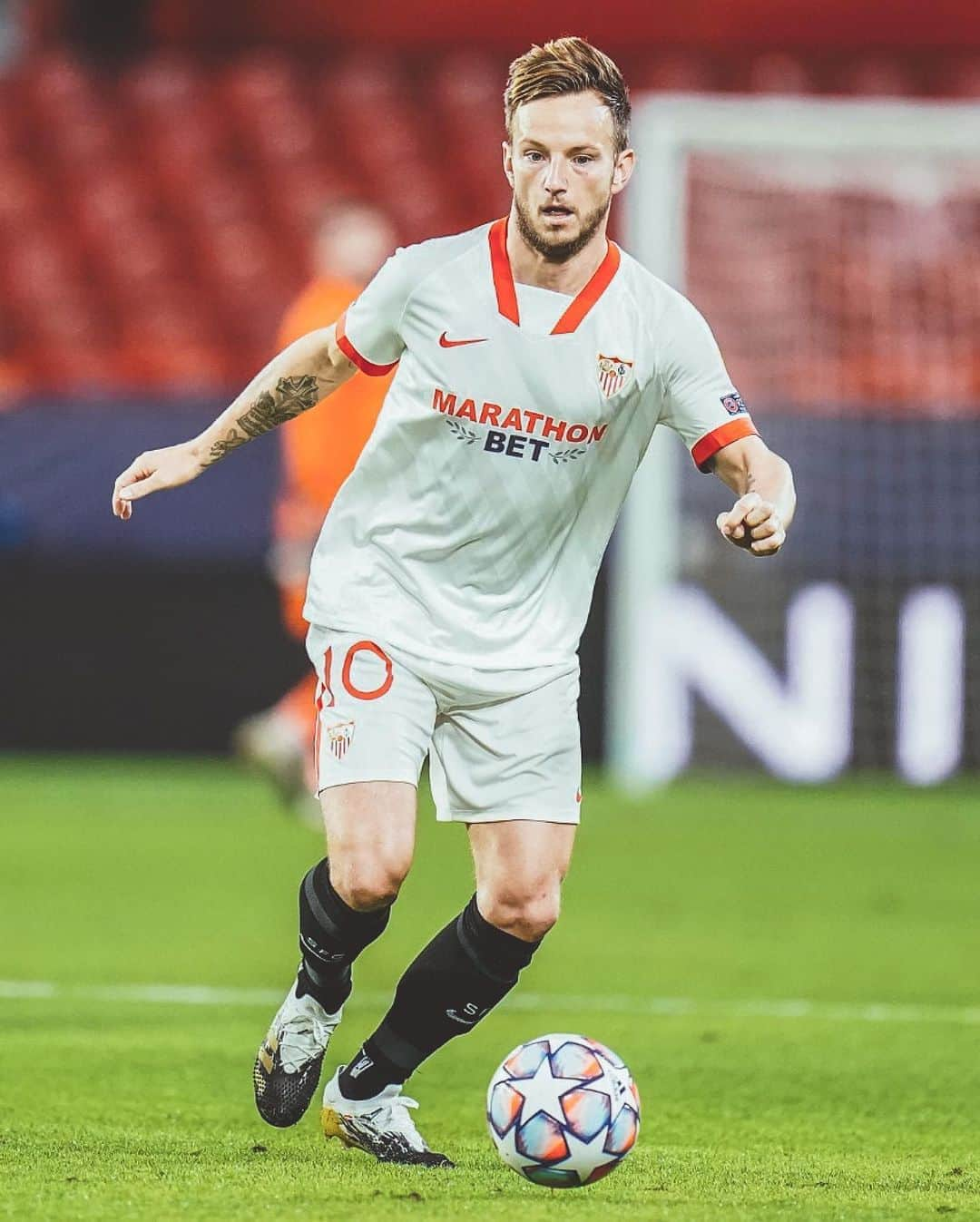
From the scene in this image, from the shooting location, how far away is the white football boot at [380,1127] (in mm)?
4320

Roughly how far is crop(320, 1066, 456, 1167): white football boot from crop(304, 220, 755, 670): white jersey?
0.84 m

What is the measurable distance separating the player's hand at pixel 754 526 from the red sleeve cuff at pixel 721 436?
1.18ft

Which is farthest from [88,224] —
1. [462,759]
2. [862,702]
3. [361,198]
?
[462,759]

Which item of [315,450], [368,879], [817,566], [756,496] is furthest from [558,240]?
[817,566]

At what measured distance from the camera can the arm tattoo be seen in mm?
4566

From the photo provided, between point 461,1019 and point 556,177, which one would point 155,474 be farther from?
point 461,1019

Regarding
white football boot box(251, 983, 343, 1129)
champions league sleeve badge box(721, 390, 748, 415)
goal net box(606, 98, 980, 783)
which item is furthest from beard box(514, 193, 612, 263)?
goal net box(606, 98, 980, 783)

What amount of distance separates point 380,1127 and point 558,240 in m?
1.66

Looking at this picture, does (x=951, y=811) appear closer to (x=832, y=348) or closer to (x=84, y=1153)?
(x=832, y=348)

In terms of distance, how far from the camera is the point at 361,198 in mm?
14688

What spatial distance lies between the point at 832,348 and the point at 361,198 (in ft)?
12.3

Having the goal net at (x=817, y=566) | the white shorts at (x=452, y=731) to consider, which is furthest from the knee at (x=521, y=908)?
the goal net at (x=817, y=566)

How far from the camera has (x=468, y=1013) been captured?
443cm

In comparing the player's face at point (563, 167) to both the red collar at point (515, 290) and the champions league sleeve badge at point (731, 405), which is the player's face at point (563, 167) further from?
the champions league sleeve badge at point (731, 405)
